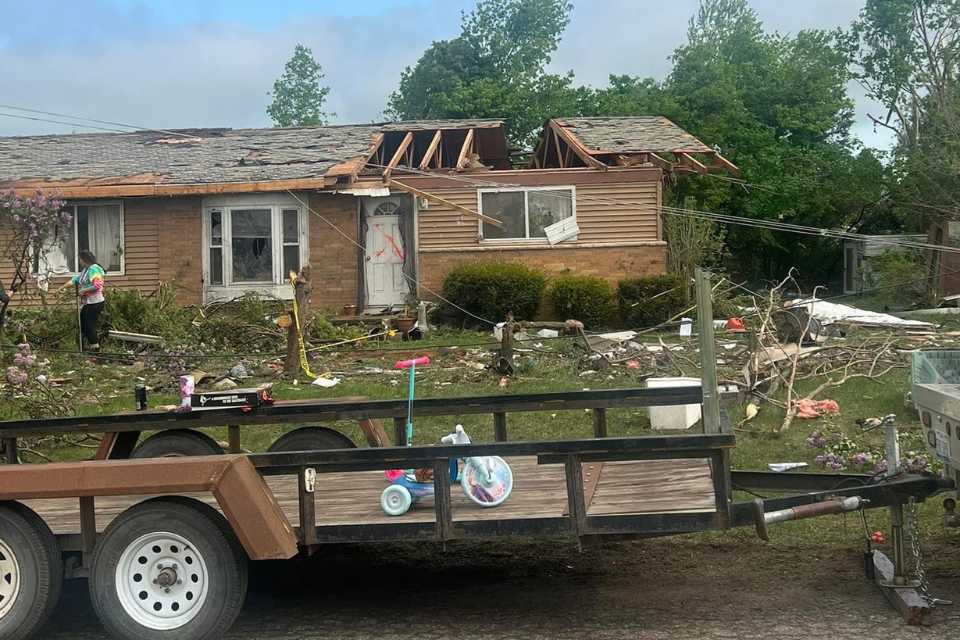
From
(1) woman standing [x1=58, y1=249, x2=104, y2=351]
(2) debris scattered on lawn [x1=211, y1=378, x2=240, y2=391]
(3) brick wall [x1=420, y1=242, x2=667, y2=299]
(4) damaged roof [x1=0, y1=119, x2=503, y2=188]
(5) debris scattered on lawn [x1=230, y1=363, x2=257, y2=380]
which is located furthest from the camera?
(3) brick wall [x1=420, y1=242, x2=667, y2=299]

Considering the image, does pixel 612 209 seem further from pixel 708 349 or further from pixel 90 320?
pixel 708 349

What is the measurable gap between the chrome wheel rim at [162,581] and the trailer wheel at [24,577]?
357 mm

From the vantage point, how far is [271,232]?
63.2ft

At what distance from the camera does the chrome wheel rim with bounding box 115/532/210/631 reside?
14.7 feet

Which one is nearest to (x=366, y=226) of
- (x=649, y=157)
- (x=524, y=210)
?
(x=524, y=210)

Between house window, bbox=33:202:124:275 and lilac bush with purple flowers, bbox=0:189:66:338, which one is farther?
house window, bbox=33:202:124:275

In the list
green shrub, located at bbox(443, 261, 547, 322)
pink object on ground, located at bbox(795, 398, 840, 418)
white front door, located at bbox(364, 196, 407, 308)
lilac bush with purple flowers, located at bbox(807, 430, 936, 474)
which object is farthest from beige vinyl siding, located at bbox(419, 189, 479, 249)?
lilac bush with purple flowers, located at bbox(807, 430, 936, 474)

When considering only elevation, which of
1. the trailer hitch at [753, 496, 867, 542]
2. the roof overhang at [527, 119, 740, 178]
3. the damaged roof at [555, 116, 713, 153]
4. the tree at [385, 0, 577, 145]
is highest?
the tree at [385, 0, 577, 145]

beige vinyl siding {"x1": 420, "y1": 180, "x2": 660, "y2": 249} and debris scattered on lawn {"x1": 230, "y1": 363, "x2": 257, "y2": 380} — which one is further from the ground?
beige vinyl siding {"x1": 420, "y1": 180, "x2": 660, "y2": 249}

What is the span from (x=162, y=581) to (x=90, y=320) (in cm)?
1190

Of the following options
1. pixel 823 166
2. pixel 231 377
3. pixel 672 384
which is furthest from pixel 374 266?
pixel 823 166

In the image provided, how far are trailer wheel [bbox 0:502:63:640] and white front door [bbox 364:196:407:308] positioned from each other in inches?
593

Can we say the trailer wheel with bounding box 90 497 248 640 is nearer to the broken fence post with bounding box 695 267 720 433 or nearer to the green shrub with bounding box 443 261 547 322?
the broken fence post with bounding box 695 267 720 433

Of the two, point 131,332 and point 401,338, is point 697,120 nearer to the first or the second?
point 401,338
